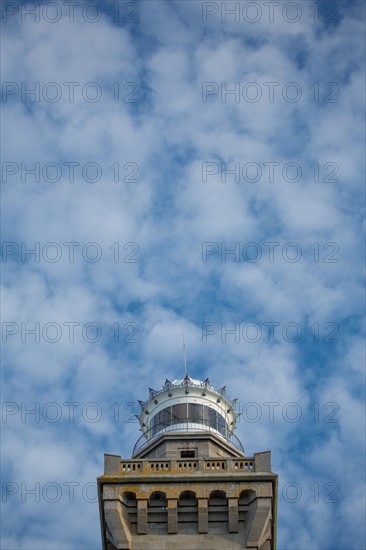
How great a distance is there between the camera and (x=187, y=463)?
73.0 metres

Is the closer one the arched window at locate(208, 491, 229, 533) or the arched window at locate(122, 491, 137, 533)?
the arched window at locate(122, 491, 137, 533)

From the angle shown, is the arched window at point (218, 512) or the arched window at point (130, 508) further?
the arched window at point (218, 512)

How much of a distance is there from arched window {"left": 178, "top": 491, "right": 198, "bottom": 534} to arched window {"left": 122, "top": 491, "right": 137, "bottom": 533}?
7.67 feet

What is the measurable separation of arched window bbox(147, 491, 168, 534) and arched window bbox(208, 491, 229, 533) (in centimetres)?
234

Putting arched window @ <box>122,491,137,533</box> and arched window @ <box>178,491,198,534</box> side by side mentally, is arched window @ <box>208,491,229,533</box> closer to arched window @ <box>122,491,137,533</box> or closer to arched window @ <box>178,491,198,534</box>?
arched window @ <box>178,491,198,534</box>

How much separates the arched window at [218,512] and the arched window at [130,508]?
12.8 ft

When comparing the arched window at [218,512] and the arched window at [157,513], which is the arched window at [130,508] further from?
the arched window at [218,512]

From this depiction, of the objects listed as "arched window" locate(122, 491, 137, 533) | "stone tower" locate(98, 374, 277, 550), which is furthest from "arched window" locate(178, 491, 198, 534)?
"arched window" locate(122, 491, 137, 533)

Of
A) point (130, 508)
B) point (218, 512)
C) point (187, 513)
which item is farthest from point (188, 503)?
point (130, 508)

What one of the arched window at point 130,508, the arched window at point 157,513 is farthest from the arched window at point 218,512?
the arched window at point 130,508

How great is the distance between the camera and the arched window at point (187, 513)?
7075cm

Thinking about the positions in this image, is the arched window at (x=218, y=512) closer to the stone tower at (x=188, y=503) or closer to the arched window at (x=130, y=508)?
the stone tower at (x=188, y=503)

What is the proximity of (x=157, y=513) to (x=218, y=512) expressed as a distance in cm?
318

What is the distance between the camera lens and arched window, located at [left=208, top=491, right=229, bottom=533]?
7088cm
